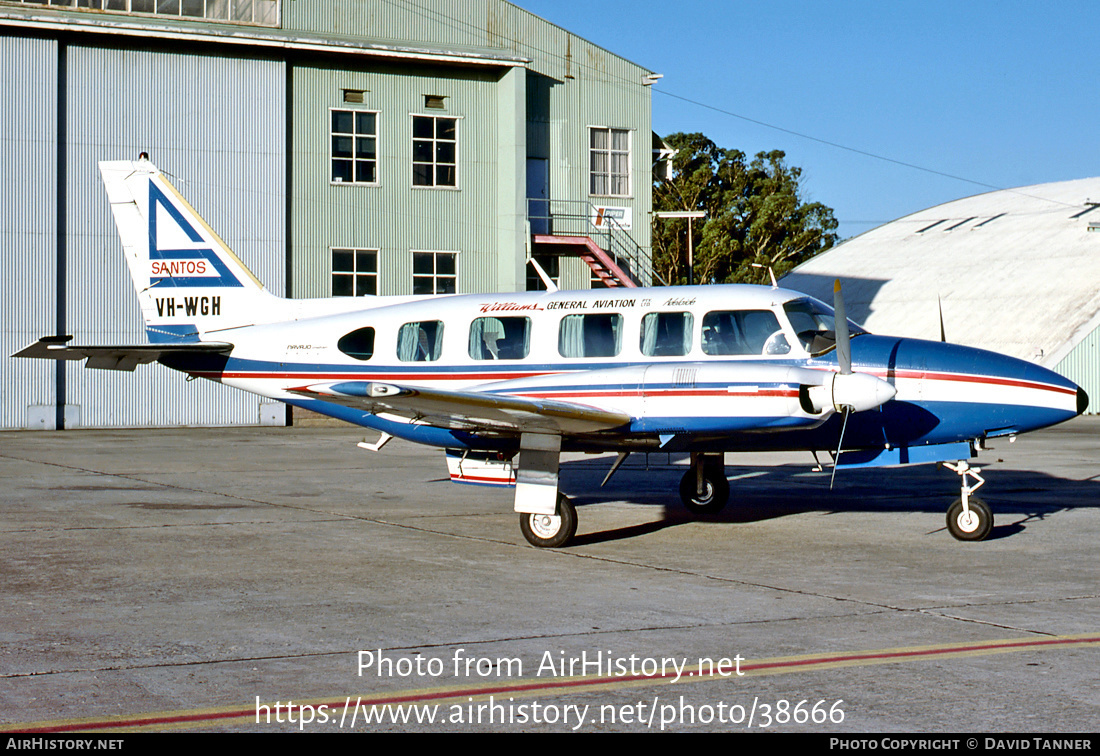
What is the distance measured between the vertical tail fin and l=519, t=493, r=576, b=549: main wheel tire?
214 inches

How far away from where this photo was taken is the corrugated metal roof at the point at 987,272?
4469 cm

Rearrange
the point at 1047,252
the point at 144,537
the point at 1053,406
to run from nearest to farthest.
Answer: the point at 1053,406 → the point at 144,537 → the point at 1047,252

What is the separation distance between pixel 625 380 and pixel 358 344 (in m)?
3.95

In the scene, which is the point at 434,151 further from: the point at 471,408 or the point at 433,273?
the point at 471,408

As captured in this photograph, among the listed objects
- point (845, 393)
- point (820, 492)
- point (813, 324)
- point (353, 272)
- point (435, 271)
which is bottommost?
point (820, 492)

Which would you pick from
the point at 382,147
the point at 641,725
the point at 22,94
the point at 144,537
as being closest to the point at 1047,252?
the point at 382,147

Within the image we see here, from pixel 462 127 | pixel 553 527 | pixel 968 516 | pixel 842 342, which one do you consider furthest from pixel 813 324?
pixel 462 127

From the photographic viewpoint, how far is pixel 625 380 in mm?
11680

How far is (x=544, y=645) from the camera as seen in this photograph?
745cm

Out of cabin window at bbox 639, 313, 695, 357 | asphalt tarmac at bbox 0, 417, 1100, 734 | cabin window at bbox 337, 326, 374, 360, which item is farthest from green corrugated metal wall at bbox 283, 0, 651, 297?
cabin window at bbox 639, 313, 695, 357

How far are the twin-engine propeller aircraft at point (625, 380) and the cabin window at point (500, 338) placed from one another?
17 millimetres

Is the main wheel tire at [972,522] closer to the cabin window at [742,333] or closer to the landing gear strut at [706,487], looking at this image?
the cabin window at [742,333]

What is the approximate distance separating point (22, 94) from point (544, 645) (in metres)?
30.9
